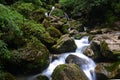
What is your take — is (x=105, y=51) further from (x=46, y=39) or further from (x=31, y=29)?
(x=31, y=29)

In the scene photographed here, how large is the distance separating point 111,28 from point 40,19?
18.0ft

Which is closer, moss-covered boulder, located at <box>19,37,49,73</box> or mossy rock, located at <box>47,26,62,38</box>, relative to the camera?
moss-covered boulder, located at <box>19,37,49,73</box>

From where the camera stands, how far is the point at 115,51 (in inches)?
432

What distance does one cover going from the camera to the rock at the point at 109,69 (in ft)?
32.4

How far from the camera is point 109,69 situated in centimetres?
1025

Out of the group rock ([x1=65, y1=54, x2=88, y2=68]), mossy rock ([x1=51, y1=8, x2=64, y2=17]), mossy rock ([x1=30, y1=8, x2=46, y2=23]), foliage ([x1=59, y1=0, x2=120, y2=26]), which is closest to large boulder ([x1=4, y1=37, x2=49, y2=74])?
rock ([x1=65, y1=54, x2=88, y2=68])

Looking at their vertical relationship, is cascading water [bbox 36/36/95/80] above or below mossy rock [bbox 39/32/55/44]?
below

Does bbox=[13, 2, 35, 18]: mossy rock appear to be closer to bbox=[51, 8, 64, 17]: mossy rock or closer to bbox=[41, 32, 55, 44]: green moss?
bbox=[41, 32, 55, 44]: green moss

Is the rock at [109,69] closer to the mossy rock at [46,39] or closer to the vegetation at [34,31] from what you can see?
the vegetation at [34,31]

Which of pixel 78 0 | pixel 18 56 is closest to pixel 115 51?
pixel 18 56

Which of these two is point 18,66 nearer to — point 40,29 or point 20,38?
point 20,38

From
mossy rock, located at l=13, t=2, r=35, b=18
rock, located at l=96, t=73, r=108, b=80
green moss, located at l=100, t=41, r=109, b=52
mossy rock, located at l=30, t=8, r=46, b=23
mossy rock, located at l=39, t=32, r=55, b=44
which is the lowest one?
rock, located at l=96, t=73, r=108, b=80

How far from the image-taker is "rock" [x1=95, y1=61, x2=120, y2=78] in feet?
32.4

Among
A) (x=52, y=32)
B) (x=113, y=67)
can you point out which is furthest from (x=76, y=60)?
(x=52, y=32)
